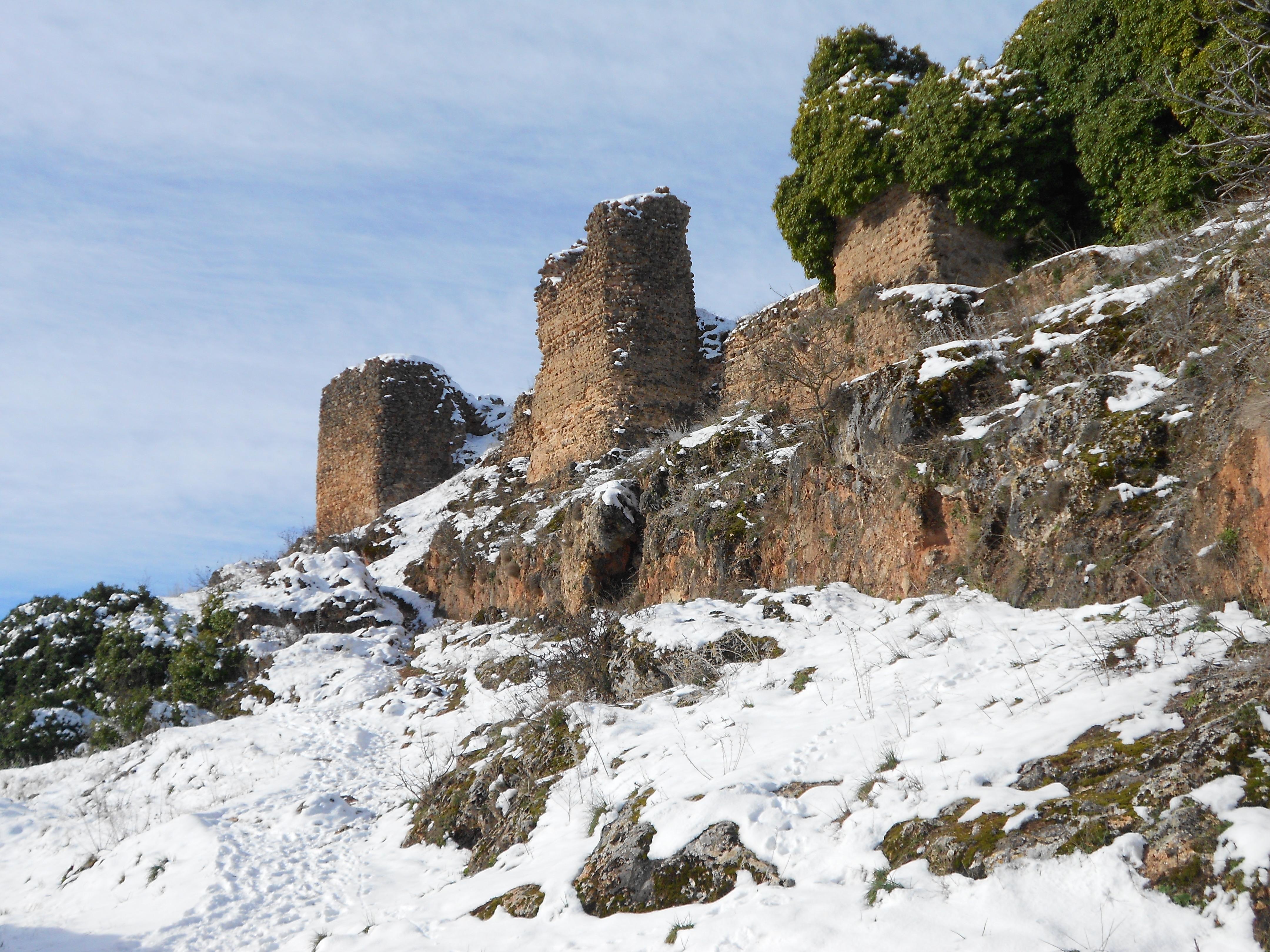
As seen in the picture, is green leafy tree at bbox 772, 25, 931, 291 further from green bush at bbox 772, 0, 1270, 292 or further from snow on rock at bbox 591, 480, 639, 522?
snow on rock at bbox 591, 480, 639, 522

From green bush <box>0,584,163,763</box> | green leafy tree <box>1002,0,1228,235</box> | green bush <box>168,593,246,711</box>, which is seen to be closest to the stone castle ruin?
green leafy tree <box>1002,0,1228,235</box>

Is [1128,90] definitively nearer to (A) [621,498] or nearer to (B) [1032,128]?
(B) [1032,128]

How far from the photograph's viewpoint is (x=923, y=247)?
40.9 ft

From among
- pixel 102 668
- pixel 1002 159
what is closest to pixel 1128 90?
pixel 1002 159

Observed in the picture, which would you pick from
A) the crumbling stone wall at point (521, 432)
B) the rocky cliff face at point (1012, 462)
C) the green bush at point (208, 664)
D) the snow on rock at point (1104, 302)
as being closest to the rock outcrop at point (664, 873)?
the rocky cliff face at point (1012, 462)

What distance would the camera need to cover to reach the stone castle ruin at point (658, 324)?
1249cm

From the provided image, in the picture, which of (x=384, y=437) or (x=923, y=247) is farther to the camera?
(x=384, y=437)

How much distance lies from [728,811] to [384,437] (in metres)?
20.4

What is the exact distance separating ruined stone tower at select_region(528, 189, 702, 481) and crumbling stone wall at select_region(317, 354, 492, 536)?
620 cm

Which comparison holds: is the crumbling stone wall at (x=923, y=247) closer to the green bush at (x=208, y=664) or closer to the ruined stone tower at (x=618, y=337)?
the ruined stone tower at (x=618, y=337)

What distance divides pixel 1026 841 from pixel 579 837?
3039mm

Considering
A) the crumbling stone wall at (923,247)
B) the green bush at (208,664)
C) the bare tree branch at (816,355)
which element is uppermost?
the crumbling stone wall at (923,247)

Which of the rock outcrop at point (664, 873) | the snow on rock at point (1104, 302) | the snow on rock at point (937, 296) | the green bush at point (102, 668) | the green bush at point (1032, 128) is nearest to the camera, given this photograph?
the rock outcrop at point (664, 873)

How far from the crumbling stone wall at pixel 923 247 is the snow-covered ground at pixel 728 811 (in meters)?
5.38
